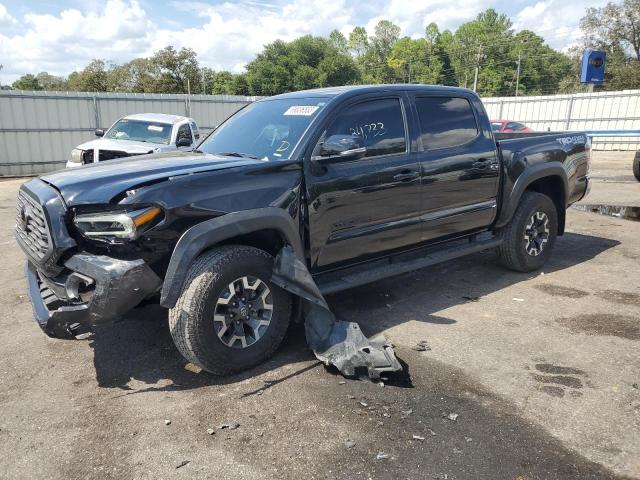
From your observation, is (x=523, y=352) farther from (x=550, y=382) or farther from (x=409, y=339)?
(x=409, y=339)

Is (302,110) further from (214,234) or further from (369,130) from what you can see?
(214,234)

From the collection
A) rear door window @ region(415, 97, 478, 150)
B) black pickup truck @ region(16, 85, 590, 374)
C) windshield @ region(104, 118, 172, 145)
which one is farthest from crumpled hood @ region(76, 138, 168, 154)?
rear door window @ region(415, 97, 478, 150)

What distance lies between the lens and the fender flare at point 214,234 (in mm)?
3246

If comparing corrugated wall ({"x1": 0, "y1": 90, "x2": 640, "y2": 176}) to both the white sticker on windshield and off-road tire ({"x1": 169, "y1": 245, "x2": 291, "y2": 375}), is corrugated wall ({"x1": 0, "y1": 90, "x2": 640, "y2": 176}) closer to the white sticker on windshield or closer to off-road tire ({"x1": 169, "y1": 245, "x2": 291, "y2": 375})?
the white sticker on windshield

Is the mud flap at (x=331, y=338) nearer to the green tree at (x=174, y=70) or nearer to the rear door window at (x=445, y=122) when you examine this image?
the rear door window at (x=445, y=122)

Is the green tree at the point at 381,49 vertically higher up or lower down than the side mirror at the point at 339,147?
higher up

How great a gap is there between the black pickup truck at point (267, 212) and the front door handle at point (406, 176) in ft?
0.05

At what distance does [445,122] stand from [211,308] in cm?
287

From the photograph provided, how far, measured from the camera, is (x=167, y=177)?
337cm

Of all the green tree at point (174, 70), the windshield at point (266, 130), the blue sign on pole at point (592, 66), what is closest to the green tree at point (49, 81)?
the green tree at point (174, 70)

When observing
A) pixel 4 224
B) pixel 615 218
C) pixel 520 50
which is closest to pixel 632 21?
pixel 520 50

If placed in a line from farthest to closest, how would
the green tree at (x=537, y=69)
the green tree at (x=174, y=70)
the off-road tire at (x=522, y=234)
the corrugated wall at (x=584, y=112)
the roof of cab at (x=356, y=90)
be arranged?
the green tree at (x=537, y=69) < the green tree at (x=174, y=70) < the corrugated wall at (x=584, y=112) < the off-road tire at (x=522, y=234) < the roof of cab at (x=356, y=90)

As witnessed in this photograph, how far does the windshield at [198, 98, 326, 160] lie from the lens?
407 cm

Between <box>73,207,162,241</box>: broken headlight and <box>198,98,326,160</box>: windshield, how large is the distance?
1.14 m
